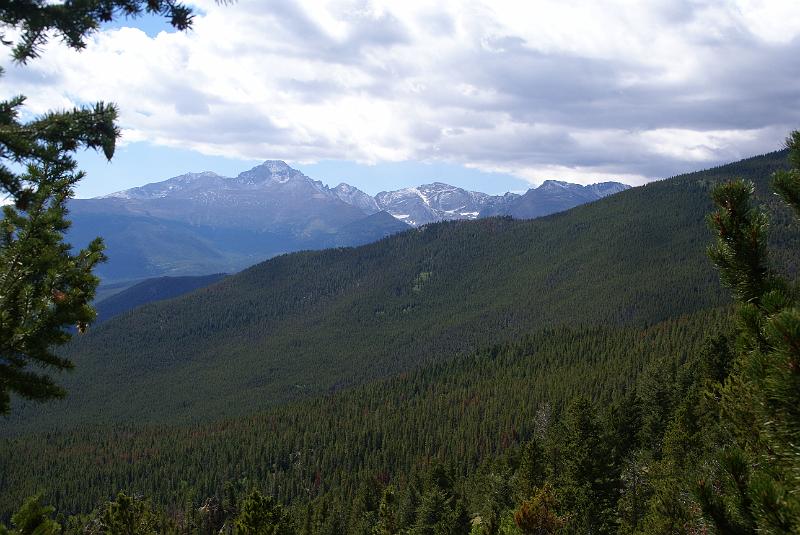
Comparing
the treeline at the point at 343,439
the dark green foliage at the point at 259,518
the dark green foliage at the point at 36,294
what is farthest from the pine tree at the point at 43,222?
the treeline at the point at 343,439

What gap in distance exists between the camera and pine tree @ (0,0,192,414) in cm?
614

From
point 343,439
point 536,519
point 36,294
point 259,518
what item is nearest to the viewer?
point 36,294

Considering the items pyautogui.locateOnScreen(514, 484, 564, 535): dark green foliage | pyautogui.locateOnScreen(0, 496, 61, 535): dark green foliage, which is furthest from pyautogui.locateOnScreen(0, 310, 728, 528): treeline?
pyautogui.locateOnScreen(0, 496, 61, 535): dark green foliage

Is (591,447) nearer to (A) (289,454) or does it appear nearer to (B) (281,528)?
(B) (281,528)

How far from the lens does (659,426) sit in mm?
52438

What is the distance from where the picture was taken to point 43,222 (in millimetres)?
8148

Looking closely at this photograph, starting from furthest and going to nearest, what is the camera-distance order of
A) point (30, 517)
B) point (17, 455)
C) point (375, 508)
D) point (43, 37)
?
point (17, 455) → point (375, 508) → point (30, 517) → point (43, 37)

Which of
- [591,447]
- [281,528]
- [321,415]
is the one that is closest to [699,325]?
[321,415]

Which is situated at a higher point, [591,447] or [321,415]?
[591,447]

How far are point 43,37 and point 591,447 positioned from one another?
39.5 m

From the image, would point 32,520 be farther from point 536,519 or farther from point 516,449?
point 516,449

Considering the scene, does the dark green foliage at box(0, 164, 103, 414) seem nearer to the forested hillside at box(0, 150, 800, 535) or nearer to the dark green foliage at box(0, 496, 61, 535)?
the dark green foliage at box(0, 496, 61, 535)

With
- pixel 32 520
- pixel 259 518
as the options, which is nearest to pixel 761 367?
pixel 32 520

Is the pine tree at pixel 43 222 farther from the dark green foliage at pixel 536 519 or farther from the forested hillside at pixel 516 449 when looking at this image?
the dark green foliage at pixel 536 519
